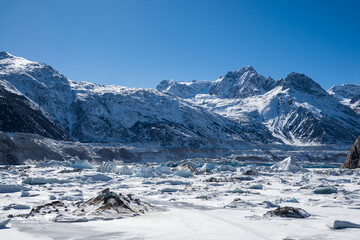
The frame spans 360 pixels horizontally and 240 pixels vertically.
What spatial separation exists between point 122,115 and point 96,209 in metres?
140

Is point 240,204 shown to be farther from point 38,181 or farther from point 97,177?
point 97,177

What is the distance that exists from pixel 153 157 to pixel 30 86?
8301cm

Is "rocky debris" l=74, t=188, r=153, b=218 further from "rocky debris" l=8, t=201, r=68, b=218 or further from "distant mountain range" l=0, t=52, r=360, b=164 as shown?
"distant mountain range" l=0, t=52, r=360, b=164

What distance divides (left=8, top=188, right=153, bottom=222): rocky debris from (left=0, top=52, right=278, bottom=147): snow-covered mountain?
349 ft

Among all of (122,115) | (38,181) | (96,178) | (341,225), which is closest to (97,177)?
(96,178)

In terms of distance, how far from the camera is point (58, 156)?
7400 centimetres

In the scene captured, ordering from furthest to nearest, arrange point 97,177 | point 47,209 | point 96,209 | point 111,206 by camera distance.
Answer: point 97,177 → point 47,209 → point 111,206 → point 96,209

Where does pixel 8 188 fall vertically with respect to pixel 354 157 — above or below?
below

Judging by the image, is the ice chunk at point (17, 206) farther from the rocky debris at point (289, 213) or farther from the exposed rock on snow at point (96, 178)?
the exposed rock on snow at point (96, 178)

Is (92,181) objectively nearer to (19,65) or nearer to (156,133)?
(156,133)

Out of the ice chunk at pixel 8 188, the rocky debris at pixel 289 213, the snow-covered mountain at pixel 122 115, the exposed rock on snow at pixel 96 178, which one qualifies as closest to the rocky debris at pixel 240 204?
the rocky debris at pixel 289 213

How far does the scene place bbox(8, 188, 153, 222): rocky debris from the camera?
10469mm

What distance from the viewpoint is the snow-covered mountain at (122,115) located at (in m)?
132

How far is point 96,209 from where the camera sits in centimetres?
1126
